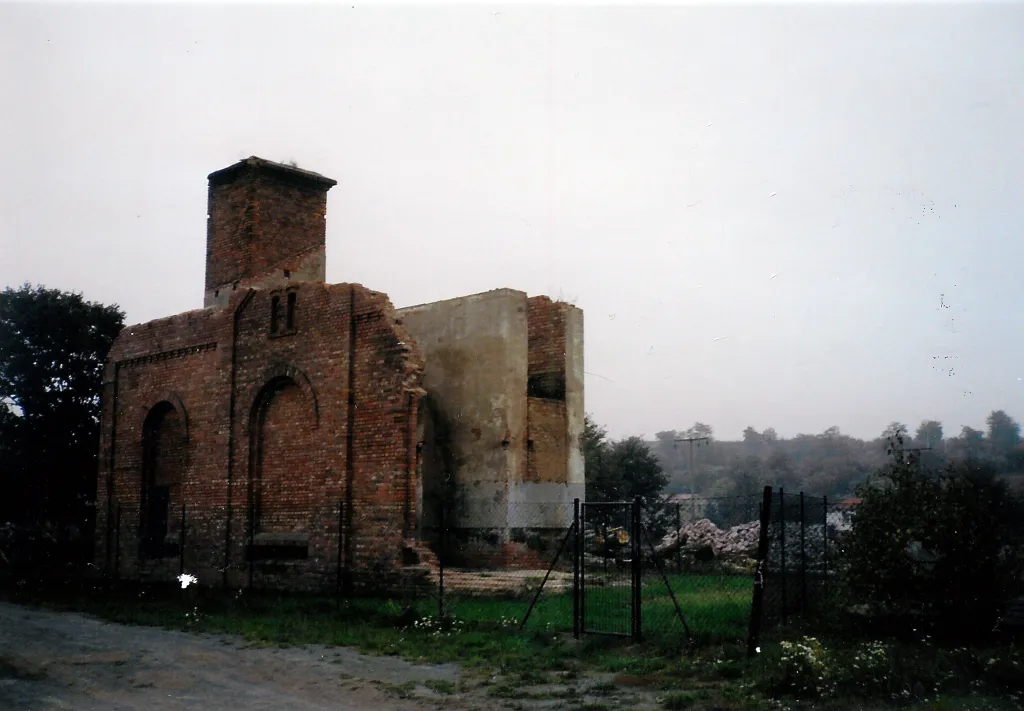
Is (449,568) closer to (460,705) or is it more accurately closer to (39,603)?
(39,603)

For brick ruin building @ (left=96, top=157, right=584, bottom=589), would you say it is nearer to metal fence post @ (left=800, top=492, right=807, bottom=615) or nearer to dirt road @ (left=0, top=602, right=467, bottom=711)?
dirt road @ (left=0, top=602, right=467, bottom=711)

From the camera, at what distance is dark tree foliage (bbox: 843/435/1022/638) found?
10938 millimetres

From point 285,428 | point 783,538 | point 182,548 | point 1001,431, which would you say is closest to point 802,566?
point 783,538

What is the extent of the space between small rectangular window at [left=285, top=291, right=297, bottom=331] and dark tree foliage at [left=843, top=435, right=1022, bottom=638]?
11.5m

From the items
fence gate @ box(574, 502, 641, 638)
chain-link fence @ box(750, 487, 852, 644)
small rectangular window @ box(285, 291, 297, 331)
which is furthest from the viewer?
small rectangular window @ box(285, 291, 297, 331)

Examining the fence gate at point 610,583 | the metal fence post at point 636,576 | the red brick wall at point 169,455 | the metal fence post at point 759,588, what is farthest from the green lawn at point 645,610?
the red brick wall at point 169,455

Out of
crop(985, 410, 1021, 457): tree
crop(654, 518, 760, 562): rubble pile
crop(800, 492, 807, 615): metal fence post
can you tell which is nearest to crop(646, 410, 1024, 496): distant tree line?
crop(985, 410, 1021, 457): tree

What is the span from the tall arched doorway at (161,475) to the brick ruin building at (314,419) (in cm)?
5

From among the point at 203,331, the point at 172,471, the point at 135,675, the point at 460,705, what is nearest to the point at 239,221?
the point at 203,331

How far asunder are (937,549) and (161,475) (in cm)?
1704

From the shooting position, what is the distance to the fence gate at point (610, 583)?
11.5m

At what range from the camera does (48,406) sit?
26172 mm

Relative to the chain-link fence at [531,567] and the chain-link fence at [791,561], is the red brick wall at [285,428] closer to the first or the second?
the chain-link fence at [531,567]

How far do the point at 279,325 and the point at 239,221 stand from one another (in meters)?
4.17
